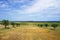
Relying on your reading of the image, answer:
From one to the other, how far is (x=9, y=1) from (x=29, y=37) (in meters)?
1.02

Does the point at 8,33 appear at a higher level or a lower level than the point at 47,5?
lower

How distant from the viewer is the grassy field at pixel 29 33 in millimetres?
2639

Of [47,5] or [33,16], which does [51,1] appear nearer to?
[47,5]

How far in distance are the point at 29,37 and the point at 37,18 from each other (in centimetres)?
51

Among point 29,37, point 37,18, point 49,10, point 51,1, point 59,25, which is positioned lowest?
point 29,37

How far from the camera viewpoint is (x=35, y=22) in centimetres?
276

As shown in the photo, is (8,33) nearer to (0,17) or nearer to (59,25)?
(0,17)

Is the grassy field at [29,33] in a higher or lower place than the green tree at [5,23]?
lower

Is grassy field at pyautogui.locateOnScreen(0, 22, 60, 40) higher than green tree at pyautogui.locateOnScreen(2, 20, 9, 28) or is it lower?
lower

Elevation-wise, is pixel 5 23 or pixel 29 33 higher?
pixel 5 23

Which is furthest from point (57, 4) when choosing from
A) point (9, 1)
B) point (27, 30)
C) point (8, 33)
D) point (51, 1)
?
point (8, 33)

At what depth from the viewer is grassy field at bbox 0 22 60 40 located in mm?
2639

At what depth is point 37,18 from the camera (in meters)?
2.76

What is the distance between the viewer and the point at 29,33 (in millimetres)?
2689
